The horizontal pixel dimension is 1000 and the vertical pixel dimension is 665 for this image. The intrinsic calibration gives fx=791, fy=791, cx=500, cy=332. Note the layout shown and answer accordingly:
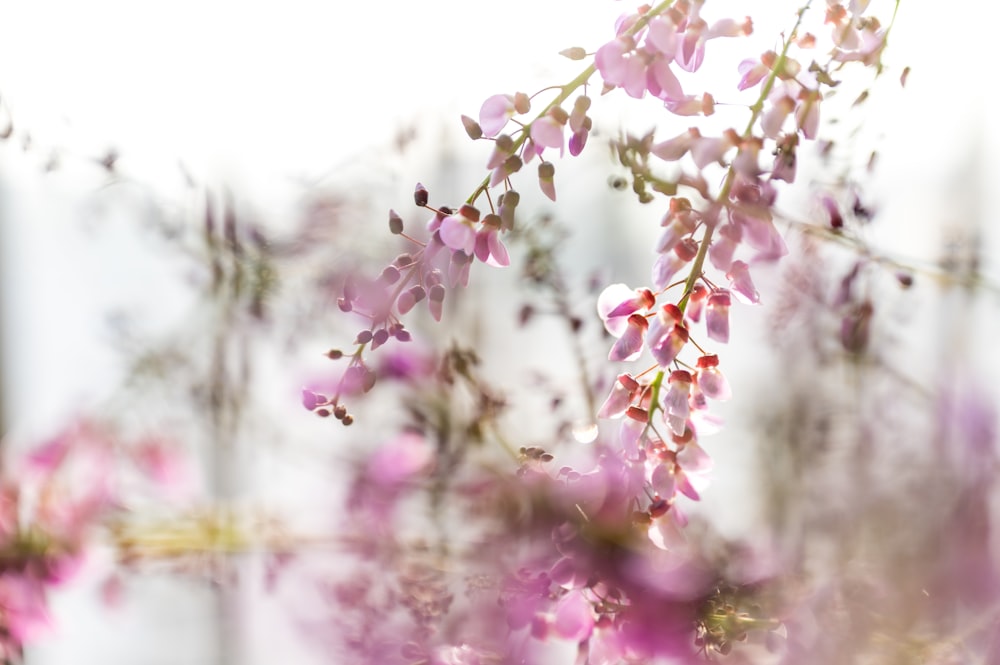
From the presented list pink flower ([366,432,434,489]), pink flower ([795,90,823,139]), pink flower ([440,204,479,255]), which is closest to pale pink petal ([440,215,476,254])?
pink flower ([440,204,479,255])

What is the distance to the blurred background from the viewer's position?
529mm

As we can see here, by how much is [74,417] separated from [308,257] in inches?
10.7

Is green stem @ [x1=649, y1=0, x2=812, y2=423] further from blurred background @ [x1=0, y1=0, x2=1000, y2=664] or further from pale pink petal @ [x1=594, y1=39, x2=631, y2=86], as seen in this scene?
blurred background @ [x1=0, y1=0, x2=1000, y2=664]

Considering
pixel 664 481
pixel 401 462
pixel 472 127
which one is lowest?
pixel 401 462

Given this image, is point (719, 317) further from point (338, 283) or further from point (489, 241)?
point (338, 283)

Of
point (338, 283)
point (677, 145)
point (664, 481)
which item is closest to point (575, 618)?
point (664, 481)

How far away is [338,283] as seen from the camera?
0.53 meters

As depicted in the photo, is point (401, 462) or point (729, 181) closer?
point (729, 181)

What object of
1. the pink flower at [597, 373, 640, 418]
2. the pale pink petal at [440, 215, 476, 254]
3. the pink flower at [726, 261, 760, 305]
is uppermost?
the pale pink petal at [440, 215, 476, 254]

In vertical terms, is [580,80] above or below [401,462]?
above

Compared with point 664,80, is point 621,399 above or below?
below

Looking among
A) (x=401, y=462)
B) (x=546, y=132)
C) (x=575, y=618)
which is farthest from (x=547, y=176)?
(x=401, y=462)

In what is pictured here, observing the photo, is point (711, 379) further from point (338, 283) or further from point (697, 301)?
point (338, 283)

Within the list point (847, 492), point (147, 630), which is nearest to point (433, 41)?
point (847, 492)
